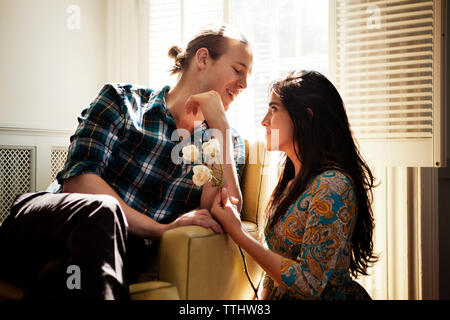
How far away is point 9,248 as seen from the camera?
105 cm

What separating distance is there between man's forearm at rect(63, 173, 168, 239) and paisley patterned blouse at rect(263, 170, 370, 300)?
1.39 feet

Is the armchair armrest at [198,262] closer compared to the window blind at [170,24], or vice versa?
the armchair armrest at [198,262]

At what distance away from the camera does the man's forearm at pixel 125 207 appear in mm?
1263

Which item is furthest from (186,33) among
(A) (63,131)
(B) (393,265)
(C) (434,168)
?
(B) (393,265)

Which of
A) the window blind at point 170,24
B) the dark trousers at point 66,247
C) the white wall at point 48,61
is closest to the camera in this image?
the dark trousers at point 66,247

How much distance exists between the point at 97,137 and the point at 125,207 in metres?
0.28

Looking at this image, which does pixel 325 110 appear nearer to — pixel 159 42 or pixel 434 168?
pixel 434 168

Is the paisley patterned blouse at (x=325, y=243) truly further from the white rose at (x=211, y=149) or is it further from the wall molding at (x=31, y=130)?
the wall molding at (x=31, y=130)

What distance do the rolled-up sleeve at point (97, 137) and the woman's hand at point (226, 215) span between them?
454 mm

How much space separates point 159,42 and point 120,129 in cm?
134

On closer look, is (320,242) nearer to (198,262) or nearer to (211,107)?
(198,262)

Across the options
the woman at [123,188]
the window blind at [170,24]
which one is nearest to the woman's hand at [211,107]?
the woman at [123,188]

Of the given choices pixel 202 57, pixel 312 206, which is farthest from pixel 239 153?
pixel 312 206

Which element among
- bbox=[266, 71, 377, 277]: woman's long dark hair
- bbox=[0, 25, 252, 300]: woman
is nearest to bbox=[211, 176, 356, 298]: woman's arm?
bbox=[266, 71, 377, 277]: woman's long dark hair
